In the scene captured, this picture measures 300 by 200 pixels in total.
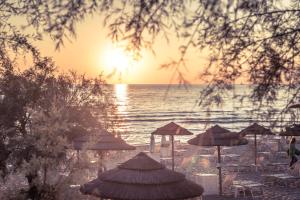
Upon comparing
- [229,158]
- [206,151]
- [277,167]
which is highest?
[206,151]

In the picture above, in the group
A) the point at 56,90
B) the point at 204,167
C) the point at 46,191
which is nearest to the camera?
the point at 46,191

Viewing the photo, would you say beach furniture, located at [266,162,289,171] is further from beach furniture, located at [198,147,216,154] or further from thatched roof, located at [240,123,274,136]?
thatched roof, located at [240,123,274,136]

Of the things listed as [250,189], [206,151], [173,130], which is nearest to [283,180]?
[250,189]

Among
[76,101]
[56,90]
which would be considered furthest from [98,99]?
[56,90]

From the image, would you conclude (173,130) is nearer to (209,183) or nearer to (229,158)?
(209,183)

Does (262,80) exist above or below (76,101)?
below

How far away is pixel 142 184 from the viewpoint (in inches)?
355

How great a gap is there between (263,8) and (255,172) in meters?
18.8

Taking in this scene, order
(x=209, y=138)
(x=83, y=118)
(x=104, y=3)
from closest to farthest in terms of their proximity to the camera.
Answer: (x=104, y=3) → (x=209, y=138) → (x=83, y=118)

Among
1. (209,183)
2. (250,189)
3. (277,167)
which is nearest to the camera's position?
(250,189)

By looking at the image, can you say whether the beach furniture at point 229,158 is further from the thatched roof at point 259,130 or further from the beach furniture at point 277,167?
the thatched roof at point 259,130

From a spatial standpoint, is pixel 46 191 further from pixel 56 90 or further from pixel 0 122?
pixel 56 90

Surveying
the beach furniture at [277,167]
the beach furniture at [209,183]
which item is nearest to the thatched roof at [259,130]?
the beach furniture at [209,183]

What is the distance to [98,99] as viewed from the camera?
25.5 meters
